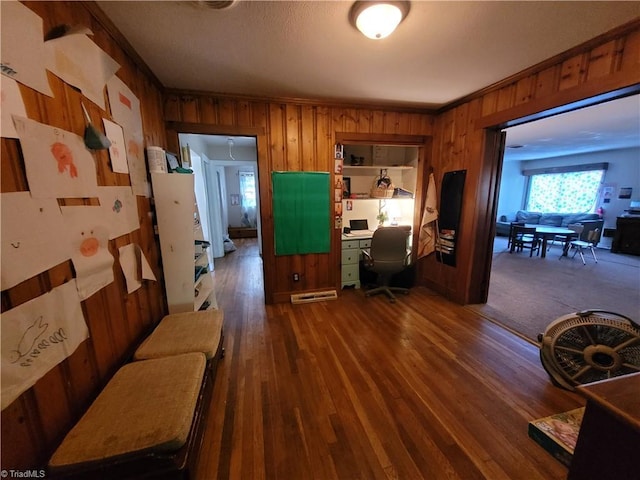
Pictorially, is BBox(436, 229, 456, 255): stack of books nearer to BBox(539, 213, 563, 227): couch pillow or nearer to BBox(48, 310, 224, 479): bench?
BBox(48, 310, 224, 479): bench

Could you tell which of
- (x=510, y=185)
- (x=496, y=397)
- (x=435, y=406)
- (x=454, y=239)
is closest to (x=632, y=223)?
(x=510, y=185)

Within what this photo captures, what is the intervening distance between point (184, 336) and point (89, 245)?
77 centimetres

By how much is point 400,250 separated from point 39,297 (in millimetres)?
2915

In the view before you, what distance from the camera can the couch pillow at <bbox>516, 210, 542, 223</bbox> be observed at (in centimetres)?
763

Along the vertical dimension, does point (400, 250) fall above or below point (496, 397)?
above

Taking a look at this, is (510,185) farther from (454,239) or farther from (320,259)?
(320,259)

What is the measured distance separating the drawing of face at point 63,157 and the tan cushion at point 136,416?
3.28 feet

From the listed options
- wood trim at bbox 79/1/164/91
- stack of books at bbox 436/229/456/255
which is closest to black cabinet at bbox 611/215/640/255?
stack of books at bbox 436/229/456/255

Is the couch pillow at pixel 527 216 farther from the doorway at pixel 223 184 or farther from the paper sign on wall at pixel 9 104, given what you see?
the paper sign on wall at pixel 9 104

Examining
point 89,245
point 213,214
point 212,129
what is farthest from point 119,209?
point 213,214

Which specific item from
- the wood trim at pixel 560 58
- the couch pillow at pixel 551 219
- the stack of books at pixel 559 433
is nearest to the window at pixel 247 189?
the wood trim at pixel 560 58

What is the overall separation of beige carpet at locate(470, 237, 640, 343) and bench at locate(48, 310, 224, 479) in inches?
113

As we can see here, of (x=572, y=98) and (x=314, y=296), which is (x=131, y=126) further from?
(x=572, y=98)

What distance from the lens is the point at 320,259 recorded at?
10.6 ft
